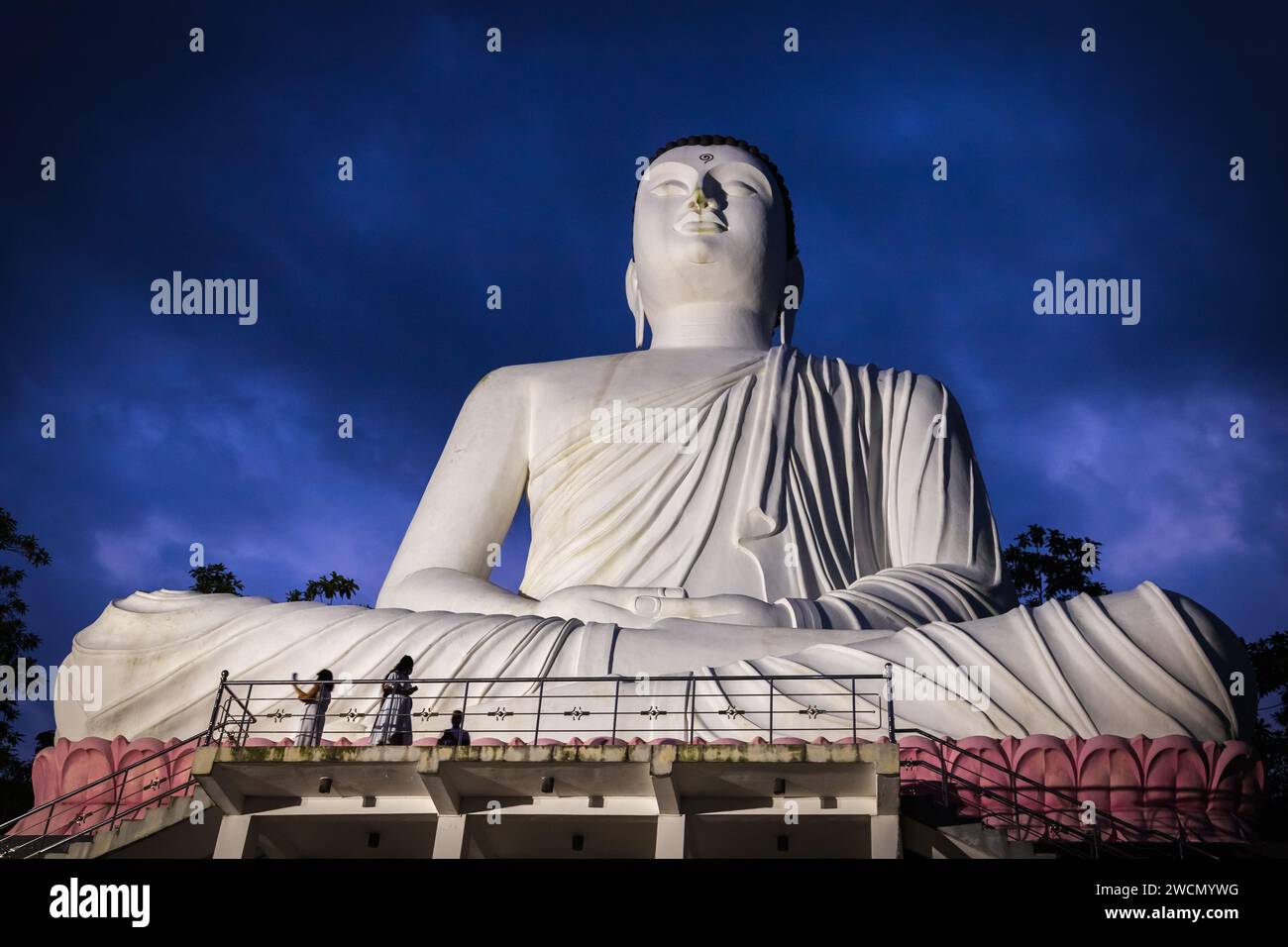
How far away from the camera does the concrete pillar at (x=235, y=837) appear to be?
7227mm

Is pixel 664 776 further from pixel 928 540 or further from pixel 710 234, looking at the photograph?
pixel 710 234

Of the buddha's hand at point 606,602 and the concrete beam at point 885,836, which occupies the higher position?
the buddha's hand at point 606,602

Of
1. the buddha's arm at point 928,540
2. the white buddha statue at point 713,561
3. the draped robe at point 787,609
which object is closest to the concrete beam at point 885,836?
the draped robe at point 787,609

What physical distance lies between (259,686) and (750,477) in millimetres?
3517

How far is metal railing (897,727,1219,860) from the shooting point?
7242 millimetres

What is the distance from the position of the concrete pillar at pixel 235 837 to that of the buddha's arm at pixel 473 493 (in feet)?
11.6

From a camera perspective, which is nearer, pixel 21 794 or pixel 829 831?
pixel 829 831

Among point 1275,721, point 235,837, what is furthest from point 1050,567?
point 235,837

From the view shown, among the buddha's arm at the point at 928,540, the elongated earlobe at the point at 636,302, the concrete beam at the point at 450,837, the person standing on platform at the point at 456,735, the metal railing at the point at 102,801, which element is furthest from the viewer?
the elongated earlobe at the point at 636,302

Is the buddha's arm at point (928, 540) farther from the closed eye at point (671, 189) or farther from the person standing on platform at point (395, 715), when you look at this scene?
the person standing on platform at point (395, 715)

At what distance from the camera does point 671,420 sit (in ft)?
37.8
